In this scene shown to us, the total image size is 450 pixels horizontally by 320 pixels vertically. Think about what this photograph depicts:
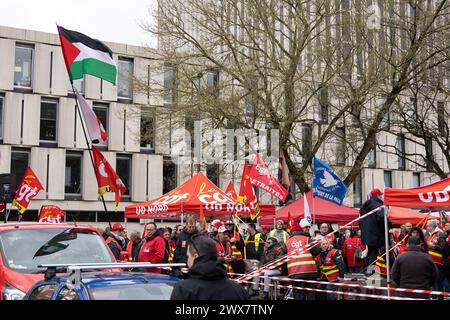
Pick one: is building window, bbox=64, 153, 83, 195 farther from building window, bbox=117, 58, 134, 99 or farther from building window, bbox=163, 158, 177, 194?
building window, bbox=163, 158, 177, 194

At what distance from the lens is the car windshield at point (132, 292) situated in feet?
17.7

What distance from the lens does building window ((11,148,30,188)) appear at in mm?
37188

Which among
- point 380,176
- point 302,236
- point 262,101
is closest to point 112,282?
point 302,236

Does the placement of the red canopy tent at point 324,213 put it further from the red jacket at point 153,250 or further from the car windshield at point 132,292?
the car windshield at point 132,292

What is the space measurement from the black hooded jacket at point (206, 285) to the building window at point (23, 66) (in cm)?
3579

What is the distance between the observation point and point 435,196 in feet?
36.9

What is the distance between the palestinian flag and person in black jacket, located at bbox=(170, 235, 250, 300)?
12267 millimetres

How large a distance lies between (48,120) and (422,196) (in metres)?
31.1

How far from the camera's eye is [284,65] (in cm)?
2311

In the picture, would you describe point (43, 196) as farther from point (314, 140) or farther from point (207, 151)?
point (314, 140)

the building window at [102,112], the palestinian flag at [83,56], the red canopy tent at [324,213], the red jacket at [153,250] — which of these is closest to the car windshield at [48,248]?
the red jacket at [153,250]

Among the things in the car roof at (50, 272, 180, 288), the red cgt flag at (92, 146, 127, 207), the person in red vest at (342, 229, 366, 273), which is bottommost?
the person in red vest at (342, 229, 366, 273)

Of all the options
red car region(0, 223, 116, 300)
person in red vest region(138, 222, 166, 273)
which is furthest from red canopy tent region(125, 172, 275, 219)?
red car region(0, 223, 116, 300)

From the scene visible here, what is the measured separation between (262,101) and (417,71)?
5662 mm
